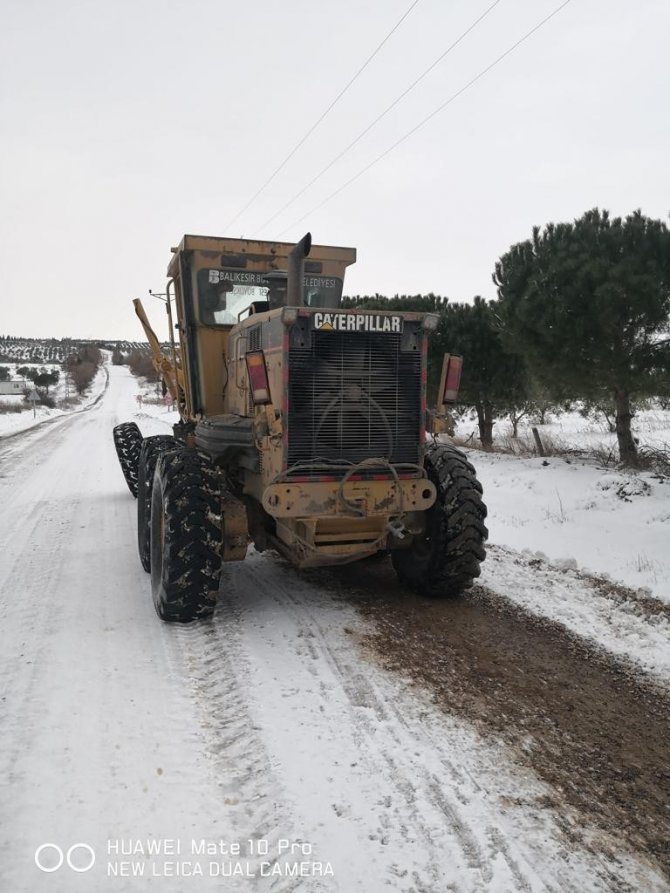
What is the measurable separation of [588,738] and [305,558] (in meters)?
2.22

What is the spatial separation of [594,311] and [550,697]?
7.26 metres

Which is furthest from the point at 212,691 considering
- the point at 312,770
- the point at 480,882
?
the point at 480,882

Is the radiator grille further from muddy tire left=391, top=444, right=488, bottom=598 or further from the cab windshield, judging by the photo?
the cab windshield

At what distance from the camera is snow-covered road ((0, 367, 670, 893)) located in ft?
8.19

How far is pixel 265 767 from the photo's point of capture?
10.2 feet

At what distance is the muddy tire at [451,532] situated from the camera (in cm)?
515

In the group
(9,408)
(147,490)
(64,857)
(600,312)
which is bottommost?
(64,857)

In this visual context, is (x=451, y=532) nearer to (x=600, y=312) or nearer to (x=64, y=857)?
(x=64, y=857)

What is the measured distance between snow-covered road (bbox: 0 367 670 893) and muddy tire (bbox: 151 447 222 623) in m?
0.20

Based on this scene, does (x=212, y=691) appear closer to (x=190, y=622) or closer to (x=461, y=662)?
(x=190, y=622)

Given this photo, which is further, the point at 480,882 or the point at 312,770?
the point at 312,770

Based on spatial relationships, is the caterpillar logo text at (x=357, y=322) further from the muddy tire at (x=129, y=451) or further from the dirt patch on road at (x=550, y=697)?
the muddy tire at (x=129, y=451)

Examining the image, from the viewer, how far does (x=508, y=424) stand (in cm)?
2517

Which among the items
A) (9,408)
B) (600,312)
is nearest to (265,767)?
(600,312)
